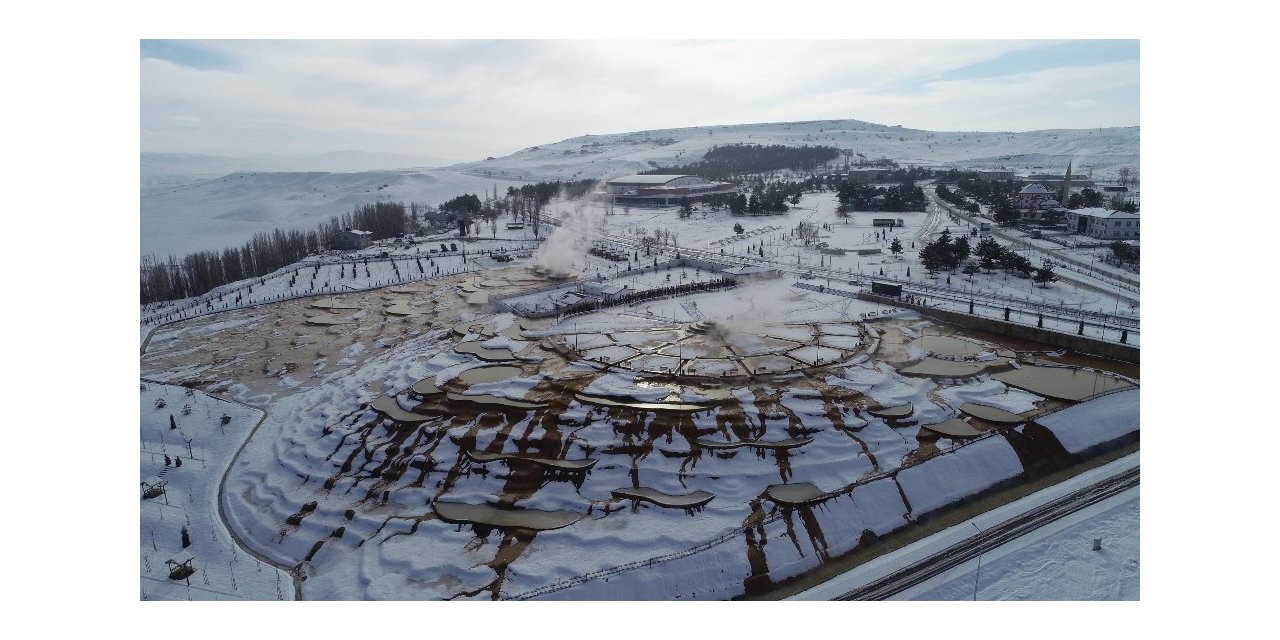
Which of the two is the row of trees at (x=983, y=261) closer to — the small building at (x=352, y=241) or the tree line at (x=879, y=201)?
the tree line at (x=879, y=201)

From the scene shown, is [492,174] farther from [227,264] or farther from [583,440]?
[583,440]

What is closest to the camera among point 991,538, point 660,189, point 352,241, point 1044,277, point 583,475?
point 991,538

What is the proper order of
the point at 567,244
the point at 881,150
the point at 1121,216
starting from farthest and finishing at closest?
the point at 881,150
the point at 567,244
the point at 1121,216

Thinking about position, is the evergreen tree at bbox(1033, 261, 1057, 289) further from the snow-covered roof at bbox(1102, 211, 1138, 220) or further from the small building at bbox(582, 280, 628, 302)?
the small building at bbox(582, 280, 628, 302)

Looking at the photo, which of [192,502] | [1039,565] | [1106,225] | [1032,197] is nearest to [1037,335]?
A: [1039,565]

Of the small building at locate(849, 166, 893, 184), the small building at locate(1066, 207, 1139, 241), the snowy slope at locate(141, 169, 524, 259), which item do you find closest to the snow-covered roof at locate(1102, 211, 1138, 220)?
the small building at locate(1066, 207, 1139, 241)

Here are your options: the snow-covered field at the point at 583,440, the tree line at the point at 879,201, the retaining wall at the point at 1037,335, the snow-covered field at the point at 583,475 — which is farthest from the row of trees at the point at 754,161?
the snow-covered field at the point at 583,475

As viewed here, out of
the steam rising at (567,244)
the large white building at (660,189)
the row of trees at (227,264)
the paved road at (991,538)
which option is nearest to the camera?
the paved road at (991,538)
